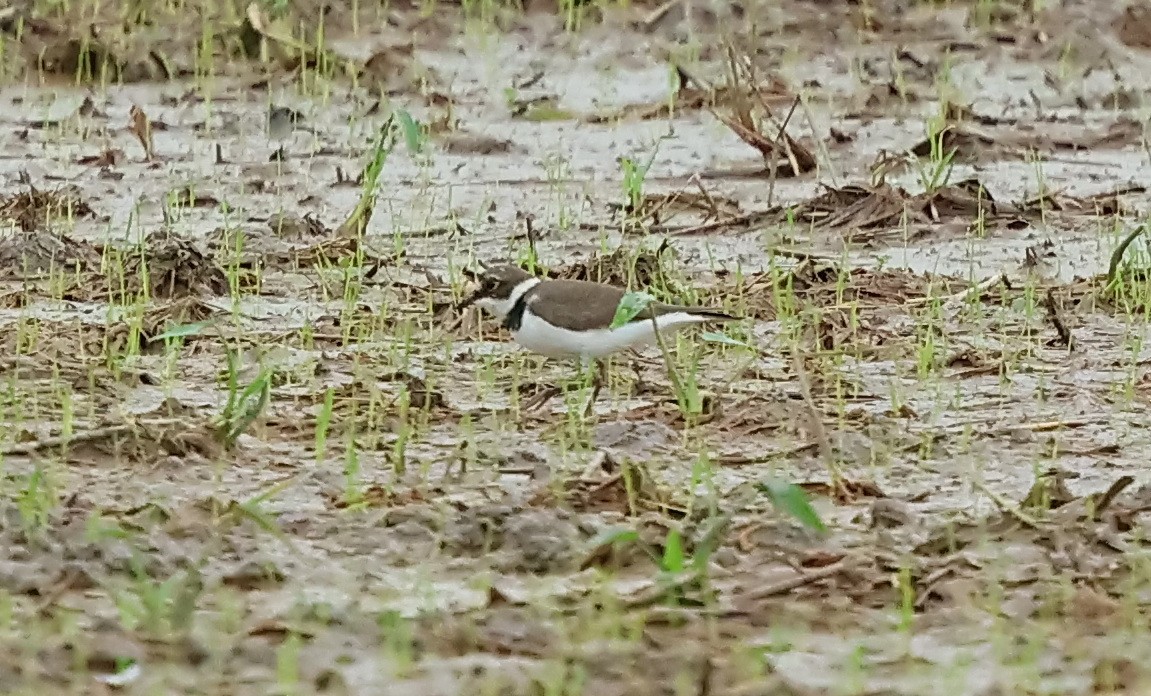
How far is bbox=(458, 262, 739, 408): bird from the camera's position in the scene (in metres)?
6.32

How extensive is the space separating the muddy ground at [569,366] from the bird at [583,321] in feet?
0.54

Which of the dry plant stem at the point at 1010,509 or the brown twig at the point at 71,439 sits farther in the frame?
the brown twig at the point at 71,439

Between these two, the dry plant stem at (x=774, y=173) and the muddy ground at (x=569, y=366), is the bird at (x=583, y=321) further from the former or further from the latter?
the dry plant stem at (x=774, y=173)

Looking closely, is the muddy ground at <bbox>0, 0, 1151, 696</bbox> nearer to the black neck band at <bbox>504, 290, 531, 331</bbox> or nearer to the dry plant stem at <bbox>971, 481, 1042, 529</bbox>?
the dry plant stem at <bbox>971, 481, 1042, 529</bbox>

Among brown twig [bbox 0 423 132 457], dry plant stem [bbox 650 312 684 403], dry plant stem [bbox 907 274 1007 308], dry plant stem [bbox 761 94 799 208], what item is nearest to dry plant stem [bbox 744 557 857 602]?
dry plant stem [bbox 650 312 684 403]

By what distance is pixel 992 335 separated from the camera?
718cm

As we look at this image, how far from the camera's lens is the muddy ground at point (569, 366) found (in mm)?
4371

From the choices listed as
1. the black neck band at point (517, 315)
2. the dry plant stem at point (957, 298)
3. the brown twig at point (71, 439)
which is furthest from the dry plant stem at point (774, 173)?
the brown twig at point (71, 439)

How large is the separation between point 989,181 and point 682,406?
3.68m

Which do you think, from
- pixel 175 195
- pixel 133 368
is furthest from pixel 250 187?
pixel 133 368

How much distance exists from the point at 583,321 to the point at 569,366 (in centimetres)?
60

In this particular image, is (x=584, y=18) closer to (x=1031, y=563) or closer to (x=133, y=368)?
(x=133, y=368)

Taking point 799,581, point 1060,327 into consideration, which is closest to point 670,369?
point 799,581

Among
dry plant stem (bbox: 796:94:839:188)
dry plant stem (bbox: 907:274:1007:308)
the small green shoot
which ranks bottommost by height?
dry plant stem (bbox: 907:274:1007:308)
